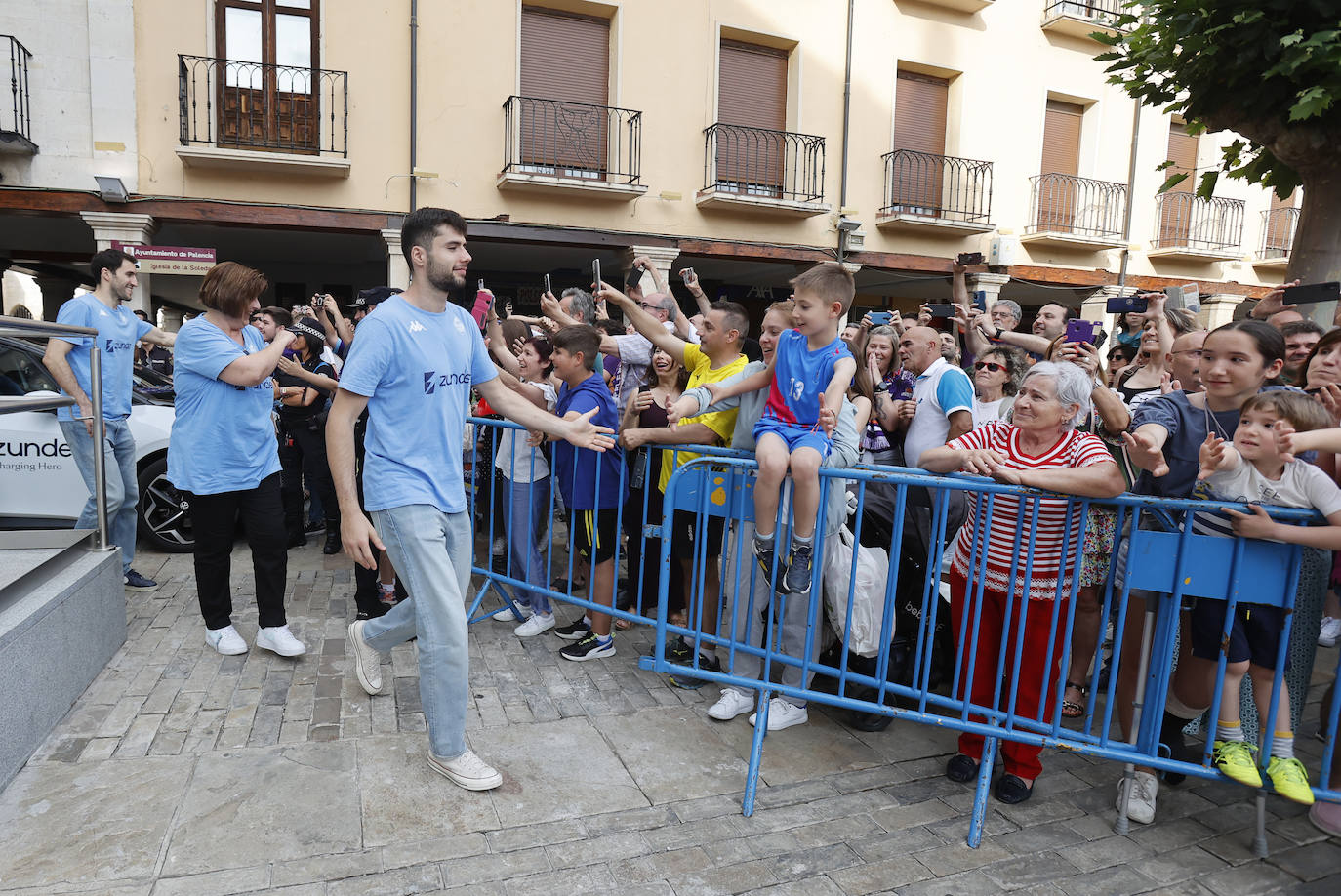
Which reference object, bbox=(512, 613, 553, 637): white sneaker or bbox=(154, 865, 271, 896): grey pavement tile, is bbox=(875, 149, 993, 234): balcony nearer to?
bbox=(512, 613, 553, 637): white sneaker

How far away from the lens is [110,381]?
5043 mm

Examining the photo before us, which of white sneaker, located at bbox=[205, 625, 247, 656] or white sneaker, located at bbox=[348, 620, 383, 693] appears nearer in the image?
white sneaker, located at bbox=[348, 620, 383, 693]

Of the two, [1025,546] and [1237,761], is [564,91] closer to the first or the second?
[1025,546]

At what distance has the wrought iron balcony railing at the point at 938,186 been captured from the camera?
1466 centimetres

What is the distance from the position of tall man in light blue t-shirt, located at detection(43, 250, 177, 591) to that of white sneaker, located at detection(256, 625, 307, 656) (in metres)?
1.26

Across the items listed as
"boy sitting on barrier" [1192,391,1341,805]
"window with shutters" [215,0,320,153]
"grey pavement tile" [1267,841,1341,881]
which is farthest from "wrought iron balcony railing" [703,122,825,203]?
"grey pavement tile" [1267,841,1341,881]

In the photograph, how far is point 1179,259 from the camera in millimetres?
16781

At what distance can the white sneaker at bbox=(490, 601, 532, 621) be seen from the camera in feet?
16.0

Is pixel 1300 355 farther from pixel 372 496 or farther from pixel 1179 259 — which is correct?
pixel 1179 259

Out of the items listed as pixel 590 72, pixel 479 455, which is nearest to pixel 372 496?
pixel 479 455

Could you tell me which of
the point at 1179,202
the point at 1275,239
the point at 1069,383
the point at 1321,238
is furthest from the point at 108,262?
the point at 1275,239

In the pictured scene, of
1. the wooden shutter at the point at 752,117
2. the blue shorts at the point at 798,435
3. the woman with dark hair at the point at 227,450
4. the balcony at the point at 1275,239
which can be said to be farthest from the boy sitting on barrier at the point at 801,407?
the balcony at the point at 1275,239

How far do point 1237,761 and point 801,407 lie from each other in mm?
2020

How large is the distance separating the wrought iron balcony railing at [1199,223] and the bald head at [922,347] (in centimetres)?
1472
